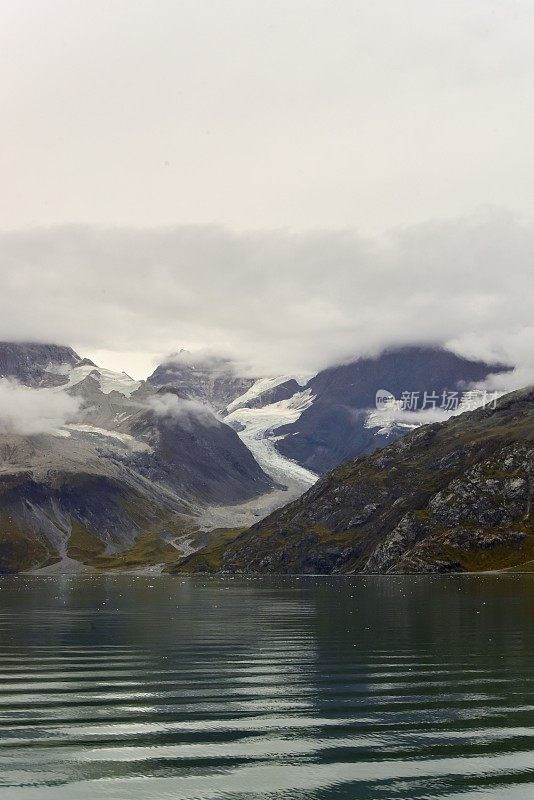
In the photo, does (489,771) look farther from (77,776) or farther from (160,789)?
(77,776)

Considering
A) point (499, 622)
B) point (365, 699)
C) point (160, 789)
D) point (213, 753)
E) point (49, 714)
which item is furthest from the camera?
point (499, 622)

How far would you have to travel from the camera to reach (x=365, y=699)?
182 ft

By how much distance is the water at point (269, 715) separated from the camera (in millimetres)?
36750

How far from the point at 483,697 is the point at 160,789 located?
2741 centimetres

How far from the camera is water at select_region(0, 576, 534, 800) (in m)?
36.8

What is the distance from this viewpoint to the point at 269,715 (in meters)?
50.3

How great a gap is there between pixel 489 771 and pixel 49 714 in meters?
24.7

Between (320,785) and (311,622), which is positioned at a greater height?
(320,785)

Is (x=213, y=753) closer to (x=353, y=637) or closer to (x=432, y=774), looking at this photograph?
(x=432, y=774)

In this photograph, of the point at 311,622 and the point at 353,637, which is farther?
the point at 311,622

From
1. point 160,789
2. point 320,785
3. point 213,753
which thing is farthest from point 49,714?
point 320,785

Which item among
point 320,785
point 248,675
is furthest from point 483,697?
point 320,785

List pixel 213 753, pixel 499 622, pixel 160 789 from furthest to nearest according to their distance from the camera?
pixel 499 622 < pixel 213 753 < pixel 160 789

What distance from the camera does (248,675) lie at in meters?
67.1
